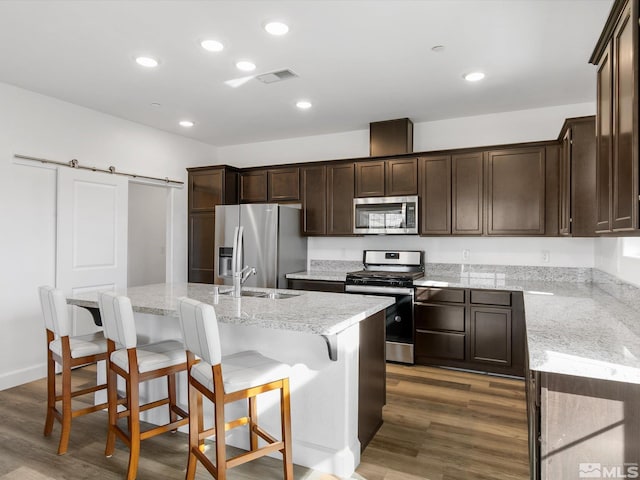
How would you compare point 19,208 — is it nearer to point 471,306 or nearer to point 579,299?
point 471,306

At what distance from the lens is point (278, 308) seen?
2.28 meters

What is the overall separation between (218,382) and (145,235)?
5.41m

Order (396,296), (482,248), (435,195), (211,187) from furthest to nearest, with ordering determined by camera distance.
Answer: (211,187)
(482,248)
(435,195)
(396,296)

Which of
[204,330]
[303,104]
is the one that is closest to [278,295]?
[204,330]

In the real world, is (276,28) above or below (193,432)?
above

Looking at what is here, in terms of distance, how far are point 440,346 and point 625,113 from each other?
115 inches

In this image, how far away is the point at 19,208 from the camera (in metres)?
3.66

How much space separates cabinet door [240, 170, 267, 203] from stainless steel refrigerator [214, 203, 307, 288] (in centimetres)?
49

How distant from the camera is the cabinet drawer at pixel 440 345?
400cm

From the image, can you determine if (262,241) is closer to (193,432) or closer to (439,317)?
(439,317)

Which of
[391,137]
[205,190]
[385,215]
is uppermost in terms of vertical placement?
[391,137]

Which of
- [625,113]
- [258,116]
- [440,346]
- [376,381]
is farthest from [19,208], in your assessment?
[625,113]

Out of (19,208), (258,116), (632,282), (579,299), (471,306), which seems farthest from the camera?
(258,116)

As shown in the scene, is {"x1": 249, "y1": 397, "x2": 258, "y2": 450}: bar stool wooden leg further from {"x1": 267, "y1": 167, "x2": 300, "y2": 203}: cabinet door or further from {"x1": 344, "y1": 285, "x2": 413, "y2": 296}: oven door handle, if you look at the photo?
{"x1": 267, "y1": 167, "x2": 300, "y2": 203}: cabinet door
